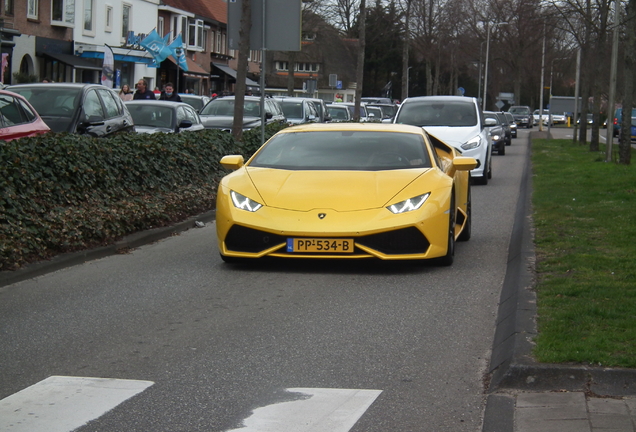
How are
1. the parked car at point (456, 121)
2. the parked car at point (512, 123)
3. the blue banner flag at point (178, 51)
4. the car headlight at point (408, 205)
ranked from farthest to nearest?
the parked car at point (512, 123), the blue banner flag at point (178, 51), the parked car at point (456, 121), the car headlight at point (408, 205)

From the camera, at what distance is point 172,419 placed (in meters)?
4.56

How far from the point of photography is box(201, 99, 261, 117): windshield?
2414 centimetres

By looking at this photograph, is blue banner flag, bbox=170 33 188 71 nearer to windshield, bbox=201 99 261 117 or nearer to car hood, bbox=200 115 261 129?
windshield, bbox=201 99 261 117

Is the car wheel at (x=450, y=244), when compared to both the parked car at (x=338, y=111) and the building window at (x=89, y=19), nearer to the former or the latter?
the parked car at (x=338, y=111)

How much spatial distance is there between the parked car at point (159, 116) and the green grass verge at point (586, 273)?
6963 mm

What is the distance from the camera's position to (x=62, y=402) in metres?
4.80

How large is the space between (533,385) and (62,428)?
7.75ft

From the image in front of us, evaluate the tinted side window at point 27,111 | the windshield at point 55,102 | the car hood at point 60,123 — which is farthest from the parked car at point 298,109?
the tinted side window at point 27,111

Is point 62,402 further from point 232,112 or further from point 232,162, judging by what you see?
point 232,112

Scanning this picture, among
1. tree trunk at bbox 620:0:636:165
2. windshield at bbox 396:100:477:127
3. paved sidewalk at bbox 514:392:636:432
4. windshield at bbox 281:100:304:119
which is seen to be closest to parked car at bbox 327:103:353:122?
windshield at bbox 281:100:304:119

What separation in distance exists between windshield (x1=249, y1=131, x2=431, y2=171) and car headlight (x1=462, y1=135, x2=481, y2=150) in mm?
9325

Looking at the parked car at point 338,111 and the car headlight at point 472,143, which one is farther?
the parked car at point 338,111

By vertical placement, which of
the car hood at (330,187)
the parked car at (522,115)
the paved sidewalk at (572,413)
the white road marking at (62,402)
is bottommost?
the white road marking at (62,402)

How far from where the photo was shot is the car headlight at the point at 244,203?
8.77 m
